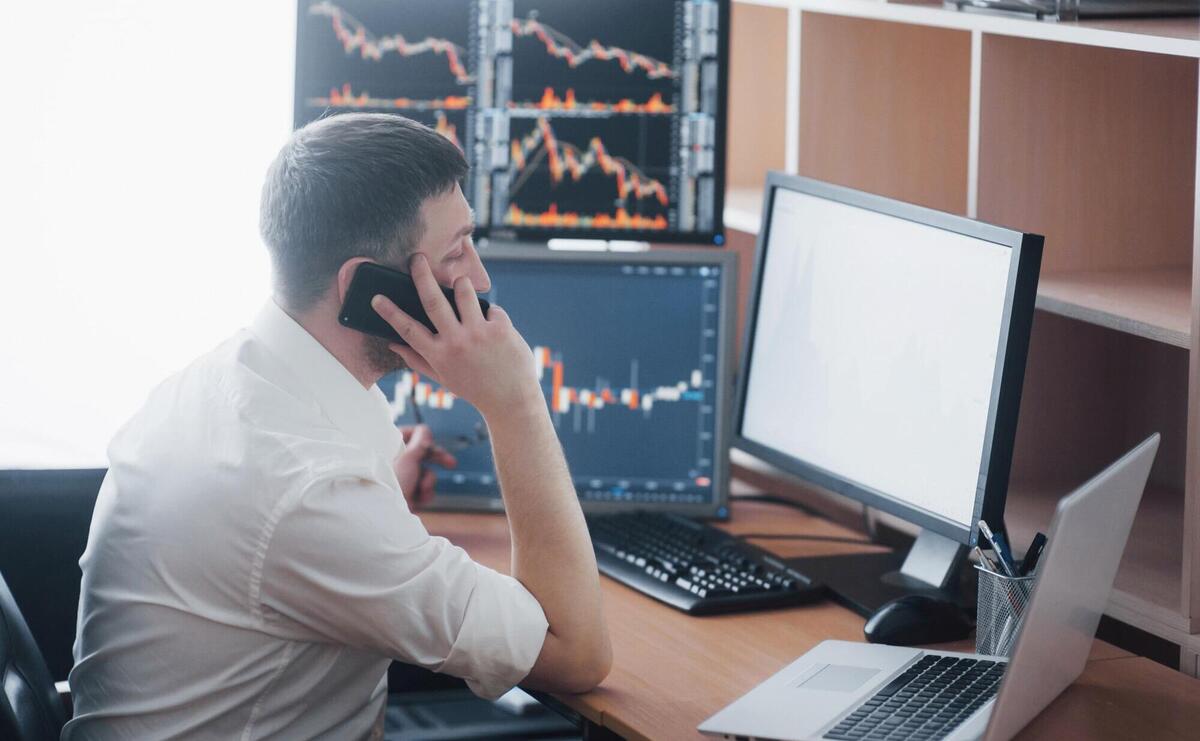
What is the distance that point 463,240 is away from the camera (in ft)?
5.34

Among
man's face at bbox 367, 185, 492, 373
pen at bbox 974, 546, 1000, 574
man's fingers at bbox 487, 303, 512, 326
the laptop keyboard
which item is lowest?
the laptop keyboard

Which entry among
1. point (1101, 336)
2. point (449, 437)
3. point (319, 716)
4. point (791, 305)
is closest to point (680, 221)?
point (791, 305)

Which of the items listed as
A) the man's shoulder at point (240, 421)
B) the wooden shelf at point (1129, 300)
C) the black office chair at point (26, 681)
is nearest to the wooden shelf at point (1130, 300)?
the wooden shelf at point (1129, 300)

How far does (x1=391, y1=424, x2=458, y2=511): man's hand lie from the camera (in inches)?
84.0

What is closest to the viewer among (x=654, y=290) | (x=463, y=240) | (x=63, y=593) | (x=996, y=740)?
(x=996, y=740)

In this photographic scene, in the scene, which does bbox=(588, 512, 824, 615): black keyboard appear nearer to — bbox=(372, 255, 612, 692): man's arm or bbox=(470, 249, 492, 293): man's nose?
bbox=(372, 255, 612, 692): man's arm

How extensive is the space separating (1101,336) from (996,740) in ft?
2.82

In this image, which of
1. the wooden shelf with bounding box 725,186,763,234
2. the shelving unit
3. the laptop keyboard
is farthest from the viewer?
the wooden shelf with bounding box 725,186,763,234

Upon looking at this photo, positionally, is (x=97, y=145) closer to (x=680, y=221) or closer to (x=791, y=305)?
(x=680, y=221)

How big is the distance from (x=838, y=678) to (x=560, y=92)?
3.42 feet

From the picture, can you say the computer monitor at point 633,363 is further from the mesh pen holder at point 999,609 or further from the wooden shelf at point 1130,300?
the mesh pen holder at point 999,609

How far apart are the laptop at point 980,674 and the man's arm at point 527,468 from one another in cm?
17

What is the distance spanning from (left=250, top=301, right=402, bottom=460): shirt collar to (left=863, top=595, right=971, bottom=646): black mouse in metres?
0.59

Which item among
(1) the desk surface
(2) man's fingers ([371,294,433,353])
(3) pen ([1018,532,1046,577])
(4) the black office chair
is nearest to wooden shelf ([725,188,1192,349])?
(3) pen ([1018,532,1046,577])
